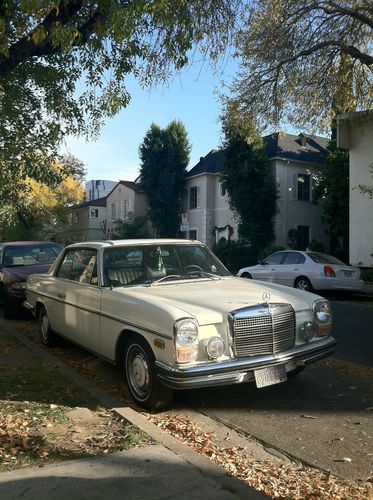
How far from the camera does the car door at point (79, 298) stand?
19.5 feet

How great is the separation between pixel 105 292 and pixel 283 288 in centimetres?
195

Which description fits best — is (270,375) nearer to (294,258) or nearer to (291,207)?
(294,258)

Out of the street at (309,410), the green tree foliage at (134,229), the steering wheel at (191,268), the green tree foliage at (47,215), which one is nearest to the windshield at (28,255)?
the street at (309,410)

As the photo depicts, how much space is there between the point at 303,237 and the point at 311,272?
1716 cm

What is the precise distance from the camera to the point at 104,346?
5.67 m

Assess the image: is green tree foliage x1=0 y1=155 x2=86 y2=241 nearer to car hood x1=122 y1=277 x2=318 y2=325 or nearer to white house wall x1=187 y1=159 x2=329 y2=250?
white house wall x1=187 y1=159 x2=329 y2=250

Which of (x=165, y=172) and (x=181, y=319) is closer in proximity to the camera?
(x=181, y=319)

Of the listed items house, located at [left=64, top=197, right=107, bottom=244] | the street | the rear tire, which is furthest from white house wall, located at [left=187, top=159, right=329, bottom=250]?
the street

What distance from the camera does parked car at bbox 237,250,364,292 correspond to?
14734 millimetres

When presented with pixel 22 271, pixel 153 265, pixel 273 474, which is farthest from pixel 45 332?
pixel 273 474

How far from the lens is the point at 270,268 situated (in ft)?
53.4

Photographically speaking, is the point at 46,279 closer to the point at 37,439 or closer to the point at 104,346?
the point at 104,346

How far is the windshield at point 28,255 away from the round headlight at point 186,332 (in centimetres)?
721

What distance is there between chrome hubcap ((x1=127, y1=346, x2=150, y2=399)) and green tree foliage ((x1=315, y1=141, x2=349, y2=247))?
21991 millimetres
